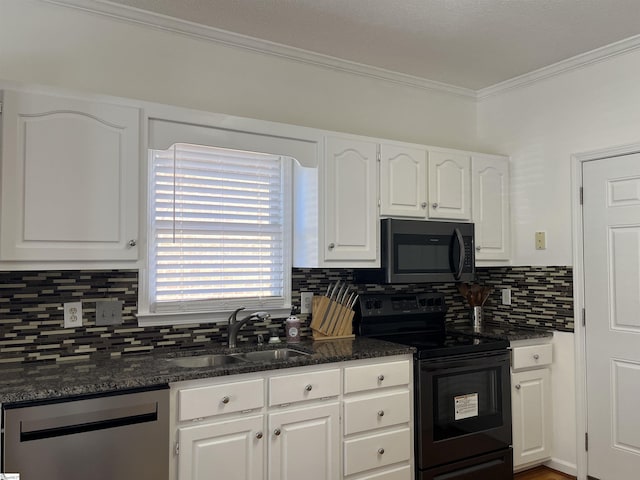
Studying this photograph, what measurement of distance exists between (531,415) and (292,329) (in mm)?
1627

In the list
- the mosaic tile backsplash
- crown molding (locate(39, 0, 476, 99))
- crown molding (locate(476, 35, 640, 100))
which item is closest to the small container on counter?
the mosaic tile backsplash

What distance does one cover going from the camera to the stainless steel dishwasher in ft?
6.01

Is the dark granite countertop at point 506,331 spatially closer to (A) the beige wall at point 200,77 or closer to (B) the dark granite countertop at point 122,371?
(B) the dark granite countertop at point 122,371

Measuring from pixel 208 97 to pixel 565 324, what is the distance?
262 cm

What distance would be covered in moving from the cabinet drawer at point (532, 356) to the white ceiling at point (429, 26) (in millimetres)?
1850

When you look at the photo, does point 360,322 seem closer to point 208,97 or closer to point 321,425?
point 321,425

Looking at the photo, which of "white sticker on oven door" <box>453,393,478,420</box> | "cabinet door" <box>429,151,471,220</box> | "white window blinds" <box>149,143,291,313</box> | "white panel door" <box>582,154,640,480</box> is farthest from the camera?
"cabinet door" <box>429,151,471,220</box>

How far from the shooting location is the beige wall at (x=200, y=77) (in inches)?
98.0

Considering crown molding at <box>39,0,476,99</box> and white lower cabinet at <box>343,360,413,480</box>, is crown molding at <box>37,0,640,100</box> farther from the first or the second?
white lower cabinet at <box>343,360,413,480</box>

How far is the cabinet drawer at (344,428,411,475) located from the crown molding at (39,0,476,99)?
7.35 ft

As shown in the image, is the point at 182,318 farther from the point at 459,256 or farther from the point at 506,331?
the point at 506,331

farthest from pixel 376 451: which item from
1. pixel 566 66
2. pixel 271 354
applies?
pixel 566 66

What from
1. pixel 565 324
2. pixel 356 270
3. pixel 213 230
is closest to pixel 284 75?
pixel 213 230

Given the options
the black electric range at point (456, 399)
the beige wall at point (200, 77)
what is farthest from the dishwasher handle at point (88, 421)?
the beige wall at point (200, 77)
